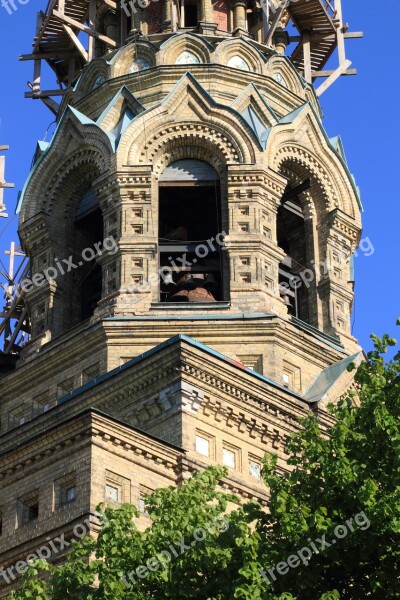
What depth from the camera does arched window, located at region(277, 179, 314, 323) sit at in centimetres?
5722

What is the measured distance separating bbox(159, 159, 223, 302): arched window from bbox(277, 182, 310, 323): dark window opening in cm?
241

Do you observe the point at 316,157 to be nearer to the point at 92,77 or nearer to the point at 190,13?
the point at 190,13

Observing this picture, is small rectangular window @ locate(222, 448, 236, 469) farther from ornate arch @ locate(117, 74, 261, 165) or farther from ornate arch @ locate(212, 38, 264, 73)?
ornate arch @ locate(212, 38, 264, 73)

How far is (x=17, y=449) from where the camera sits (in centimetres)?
4684

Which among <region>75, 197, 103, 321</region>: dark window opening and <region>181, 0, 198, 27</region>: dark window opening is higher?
<region>181, 0, 198, 27</region>: dark window opening

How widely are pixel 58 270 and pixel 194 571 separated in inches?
897

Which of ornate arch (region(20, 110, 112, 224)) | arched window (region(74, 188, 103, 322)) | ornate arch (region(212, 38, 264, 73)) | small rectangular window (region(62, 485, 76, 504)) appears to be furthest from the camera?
ornate arch (region(212, 38, 264, 73))

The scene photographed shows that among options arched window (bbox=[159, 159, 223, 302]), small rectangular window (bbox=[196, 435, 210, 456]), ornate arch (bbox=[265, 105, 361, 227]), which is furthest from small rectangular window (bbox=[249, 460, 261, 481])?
ornate arch (bbox=[265, 105, 361, 227])

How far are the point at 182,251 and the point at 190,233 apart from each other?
249cm

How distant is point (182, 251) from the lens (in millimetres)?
55406

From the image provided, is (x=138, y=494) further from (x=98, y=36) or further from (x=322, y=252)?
(x=98, y=36)

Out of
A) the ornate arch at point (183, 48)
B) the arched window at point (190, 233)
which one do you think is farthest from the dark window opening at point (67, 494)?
the ornate arch at point (183, 48)

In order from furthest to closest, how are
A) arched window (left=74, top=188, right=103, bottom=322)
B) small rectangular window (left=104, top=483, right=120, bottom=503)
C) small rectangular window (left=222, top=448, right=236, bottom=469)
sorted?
arched window (left=74, top=188, right=103, bottom=322) < small rectangular window (left=222, top=448, right=236, bottom=469) < small rectangular window (left=104, top=483, right=120, bottom=503)

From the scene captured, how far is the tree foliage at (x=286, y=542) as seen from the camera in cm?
3516
